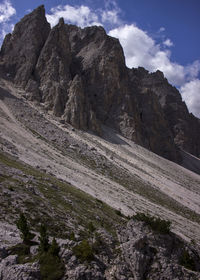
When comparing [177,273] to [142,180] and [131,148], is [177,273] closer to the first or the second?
[142,180]

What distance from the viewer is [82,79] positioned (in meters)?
106

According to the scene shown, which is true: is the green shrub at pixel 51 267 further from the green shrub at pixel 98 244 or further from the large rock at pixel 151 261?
the large rock at pixel 151 261

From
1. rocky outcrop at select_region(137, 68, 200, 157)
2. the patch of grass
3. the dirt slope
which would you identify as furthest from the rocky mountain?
rocky outcrop at select_region(137, 68, 200, 157)

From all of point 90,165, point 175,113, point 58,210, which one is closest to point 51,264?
point 58,210

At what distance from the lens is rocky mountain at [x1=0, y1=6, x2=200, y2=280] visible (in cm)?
1152

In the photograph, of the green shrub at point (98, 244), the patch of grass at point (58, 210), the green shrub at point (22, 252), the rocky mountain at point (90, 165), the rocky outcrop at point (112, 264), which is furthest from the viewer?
the patch of grass at point (58, 210)

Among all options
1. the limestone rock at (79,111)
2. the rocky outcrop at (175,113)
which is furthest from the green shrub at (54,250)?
the rocky outcrop at (175,113)

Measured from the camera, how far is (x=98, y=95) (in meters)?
106

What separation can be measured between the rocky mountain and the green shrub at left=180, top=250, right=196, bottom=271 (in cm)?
6

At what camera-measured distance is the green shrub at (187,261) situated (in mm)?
13974

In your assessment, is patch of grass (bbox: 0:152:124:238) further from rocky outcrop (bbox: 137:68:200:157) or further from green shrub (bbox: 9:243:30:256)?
rocky outcrop (bbox: 137:68:200:157)

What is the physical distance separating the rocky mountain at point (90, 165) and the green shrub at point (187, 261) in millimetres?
60

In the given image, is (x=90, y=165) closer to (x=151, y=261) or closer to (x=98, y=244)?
(x=98, y=244)

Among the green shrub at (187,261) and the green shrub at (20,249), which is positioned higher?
the green shrub at (187,261)
